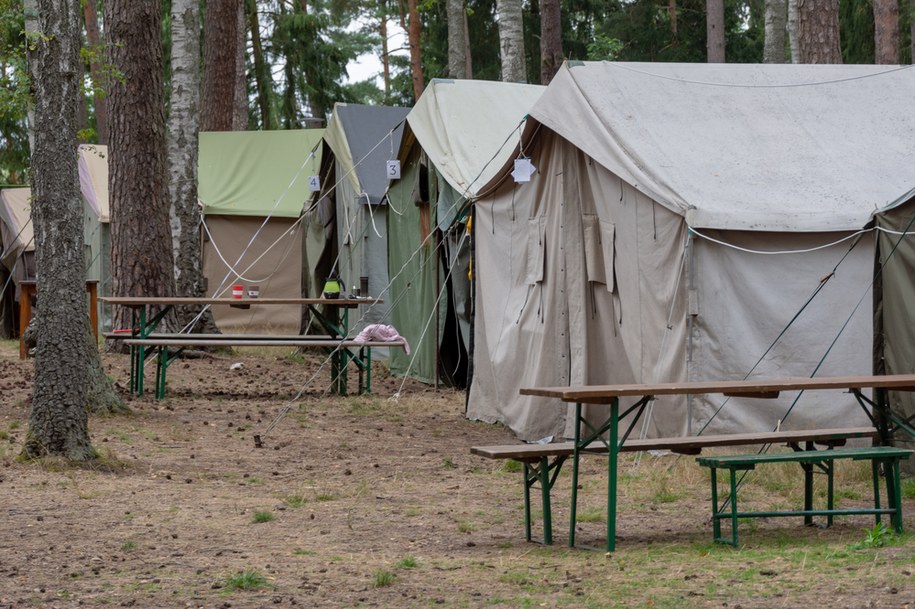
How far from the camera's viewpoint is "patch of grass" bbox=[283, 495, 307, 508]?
21.5ft

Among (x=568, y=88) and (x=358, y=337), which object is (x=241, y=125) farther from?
(x=568, y=88)

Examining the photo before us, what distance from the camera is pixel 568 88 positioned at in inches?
336

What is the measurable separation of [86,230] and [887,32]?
1186 centimetres

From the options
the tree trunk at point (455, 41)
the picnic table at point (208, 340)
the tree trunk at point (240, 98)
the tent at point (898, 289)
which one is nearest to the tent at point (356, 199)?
the picnic table at point (208, 340)

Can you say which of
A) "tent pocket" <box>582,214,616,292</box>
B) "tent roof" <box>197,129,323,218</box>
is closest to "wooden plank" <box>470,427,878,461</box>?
"tent pocket" <box>582,214,616,292</box>

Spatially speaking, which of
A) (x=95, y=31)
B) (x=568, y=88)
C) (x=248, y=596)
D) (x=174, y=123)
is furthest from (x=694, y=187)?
(x=95, y=31)

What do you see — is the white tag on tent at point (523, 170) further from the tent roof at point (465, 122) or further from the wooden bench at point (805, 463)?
the wooden bench at point (805, 463)

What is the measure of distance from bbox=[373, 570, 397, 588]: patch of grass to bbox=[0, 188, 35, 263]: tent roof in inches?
537

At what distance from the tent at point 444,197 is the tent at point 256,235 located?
164 inches

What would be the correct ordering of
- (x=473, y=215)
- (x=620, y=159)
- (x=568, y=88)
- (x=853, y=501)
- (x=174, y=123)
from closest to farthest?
(x=853, y=501) → (x=620, y=159) → (x=568, y=88) → (x=473, y=215) → (x=174, y=123)

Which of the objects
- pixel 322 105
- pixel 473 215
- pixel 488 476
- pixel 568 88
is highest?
pixel 322 105

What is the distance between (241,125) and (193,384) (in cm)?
1414

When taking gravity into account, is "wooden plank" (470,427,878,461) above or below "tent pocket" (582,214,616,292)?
below

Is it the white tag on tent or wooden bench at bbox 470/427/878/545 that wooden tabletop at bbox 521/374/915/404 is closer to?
wooden bench at bbox 470/427/878/545
